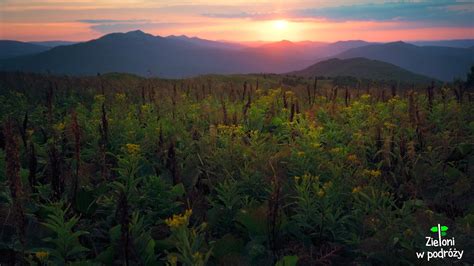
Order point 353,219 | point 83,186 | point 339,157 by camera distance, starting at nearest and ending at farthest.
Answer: point 353,219, point 83,186, point 339,157

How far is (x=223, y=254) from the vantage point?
344 cm

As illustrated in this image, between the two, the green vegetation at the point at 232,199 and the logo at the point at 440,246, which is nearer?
the logo at the point at 440,246

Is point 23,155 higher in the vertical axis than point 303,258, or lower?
higher

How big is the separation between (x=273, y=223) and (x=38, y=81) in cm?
1256

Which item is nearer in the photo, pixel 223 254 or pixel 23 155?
pixel 223 254

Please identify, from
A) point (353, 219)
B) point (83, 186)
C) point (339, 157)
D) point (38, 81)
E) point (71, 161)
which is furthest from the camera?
point (38, 81)

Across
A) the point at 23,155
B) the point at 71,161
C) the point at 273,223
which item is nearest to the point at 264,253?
the point at 273,223

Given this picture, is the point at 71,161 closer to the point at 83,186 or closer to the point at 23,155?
the point at 23,155

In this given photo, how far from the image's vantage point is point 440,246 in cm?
309

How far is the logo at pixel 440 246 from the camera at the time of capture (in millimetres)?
3051

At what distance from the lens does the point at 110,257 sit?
133 inches

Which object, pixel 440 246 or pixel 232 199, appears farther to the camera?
pixel 232 199

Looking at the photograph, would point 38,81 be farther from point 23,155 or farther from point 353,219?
point 353,219

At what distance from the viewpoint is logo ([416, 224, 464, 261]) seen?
10.0ft
